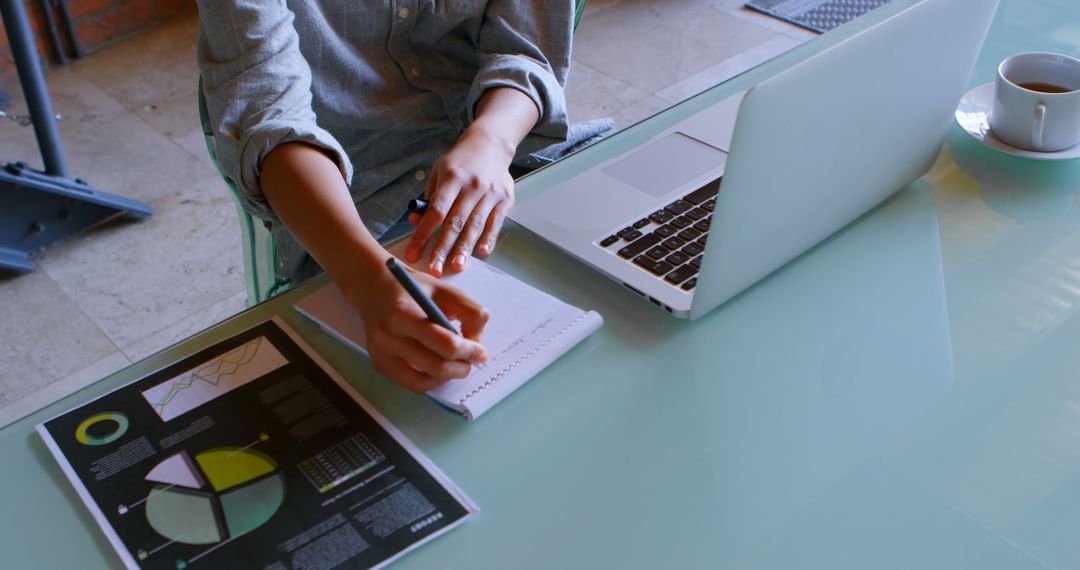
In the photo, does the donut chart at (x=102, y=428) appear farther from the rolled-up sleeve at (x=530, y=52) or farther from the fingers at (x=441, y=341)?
the rolled-up sleeve at (x=530, y=52)

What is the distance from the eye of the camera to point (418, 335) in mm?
746

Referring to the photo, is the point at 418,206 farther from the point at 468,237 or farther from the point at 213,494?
the point at 213,494

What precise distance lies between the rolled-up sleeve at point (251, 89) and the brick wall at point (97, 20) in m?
2.09

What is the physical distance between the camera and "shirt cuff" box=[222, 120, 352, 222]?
94cm

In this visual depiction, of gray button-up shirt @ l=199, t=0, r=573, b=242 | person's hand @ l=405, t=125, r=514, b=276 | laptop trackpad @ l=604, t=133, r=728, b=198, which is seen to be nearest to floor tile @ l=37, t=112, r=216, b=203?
gray button-up shirt @ l=199, t=0, r=573, b=242

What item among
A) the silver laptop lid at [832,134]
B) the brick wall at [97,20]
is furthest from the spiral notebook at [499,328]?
the brick wall at [97,20]

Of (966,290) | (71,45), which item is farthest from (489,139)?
(71,45)

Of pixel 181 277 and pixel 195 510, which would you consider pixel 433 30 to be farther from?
pixel 181 277

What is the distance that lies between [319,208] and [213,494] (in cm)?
33

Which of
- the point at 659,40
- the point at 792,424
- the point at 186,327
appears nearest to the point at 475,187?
the point at 792,424

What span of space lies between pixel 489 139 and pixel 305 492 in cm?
50

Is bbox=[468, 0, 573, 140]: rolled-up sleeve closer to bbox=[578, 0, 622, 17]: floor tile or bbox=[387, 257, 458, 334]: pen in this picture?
bbox=[387, 257, 458, 334]: pen

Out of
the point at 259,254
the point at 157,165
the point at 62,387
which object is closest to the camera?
the point at 259,254

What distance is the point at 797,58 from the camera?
3.64 ft
